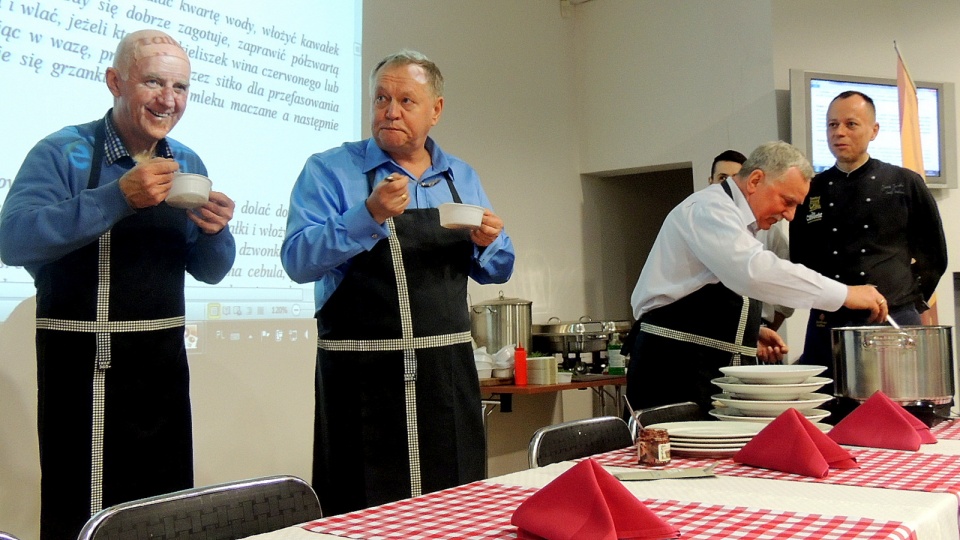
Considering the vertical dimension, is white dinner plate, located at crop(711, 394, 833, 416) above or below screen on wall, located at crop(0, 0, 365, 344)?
below

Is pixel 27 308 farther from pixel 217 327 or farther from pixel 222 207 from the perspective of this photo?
pixel 222 207

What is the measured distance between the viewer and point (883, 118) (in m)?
5.55

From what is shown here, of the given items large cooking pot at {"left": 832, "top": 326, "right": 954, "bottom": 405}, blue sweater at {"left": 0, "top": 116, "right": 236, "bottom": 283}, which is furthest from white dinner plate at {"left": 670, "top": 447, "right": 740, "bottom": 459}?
blue sweater at {"left": 0, "top": 116, "right": 236, "bottom": 283}

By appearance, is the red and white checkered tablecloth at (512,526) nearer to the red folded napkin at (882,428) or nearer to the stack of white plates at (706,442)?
the stack of white plates at (706,442)

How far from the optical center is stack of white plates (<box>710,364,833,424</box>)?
76.1 inches

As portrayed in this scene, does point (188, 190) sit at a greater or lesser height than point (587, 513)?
greater

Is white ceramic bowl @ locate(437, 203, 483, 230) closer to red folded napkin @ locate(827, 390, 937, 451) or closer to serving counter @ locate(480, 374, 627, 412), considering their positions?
red folded napkin @ locate(827, 390, 937, 451)

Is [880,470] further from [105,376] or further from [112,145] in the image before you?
[112,145]

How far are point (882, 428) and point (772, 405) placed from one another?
0.22 m

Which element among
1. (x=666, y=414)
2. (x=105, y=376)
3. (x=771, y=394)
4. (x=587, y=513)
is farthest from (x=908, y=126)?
(x=587, y=513)

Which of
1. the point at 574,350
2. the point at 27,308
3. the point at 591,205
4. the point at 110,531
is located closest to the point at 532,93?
the point at 591,205

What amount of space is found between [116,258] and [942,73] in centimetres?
545

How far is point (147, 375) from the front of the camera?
210 centimetres

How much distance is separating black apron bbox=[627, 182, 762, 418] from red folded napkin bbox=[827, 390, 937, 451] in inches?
35.7
